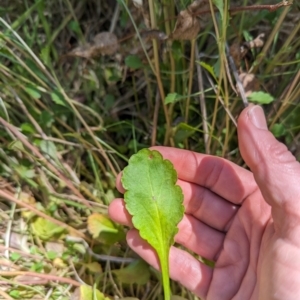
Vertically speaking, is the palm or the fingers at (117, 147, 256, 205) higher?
the fingers at (117, 147, 256, 205)

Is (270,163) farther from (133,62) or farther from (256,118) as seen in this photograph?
(133,62)

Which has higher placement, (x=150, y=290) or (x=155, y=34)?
(x=155, y=34)

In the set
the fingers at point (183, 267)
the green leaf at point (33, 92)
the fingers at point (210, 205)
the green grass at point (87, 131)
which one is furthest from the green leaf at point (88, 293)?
the green leaf at point (33, 92)

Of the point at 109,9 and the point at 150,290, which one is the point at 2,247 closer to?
the point at 150,290

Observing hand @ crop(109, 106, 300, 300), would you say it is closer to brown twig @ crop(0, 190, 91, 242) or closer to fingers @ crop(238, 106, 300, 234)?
fingers @ crop(238, 106, 300, 234)

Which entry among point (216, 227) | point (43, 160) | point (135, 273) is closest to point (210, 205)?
point (216, 227)

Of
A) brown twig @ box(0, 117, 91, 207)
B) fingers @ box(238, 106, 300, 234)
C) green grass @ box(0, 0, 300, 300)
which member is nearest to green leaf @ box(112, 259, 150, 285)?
green grass @ box(0, 0, 300, 300)

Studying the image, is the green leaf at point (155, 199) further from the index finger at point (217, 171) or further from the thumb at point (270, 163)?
the thumb at point (270, 163)

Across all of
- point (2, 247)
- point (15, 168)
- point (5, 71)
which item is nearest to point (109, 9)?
point (5, 71)
